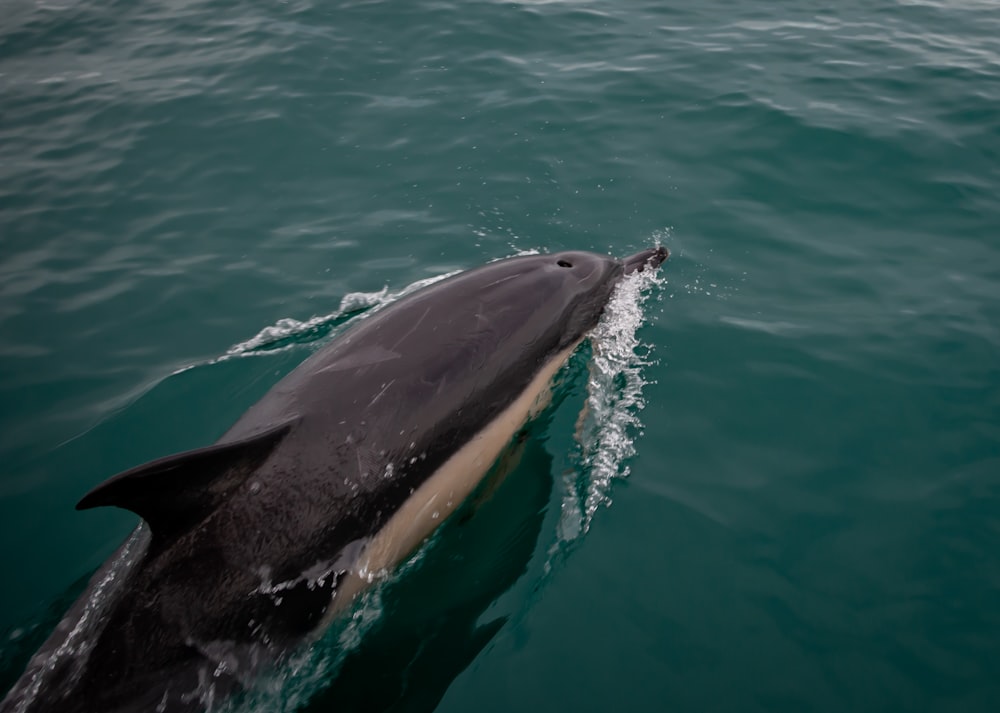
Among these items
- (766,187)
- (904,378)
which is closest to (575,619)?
(904,378)

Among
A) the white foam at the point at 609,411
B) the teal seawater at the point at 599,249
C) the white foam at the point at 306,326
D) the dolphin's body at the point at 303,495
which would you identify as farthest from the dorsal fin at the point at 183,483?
the white foam at the point at 306,326

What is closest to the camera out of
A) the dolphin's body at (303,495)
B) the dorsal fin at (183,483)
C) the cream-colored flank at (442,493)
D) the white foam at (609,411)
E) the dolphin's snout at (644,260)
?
the dorsal fin at (183,483)

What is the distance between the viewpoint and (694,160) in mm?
10195

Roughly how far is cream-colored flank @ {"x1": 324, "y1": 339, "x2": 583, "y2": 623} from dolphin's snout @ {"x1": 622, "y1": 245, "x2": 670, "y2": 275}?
1180 mm

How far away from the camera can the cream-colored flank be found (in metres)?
5.05

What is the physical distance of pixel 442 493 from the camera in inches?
219

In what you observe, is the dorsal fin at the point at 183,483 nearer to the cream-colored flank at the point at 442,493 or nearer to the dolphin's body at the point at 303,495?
the dolphin's body at the point at 303,495

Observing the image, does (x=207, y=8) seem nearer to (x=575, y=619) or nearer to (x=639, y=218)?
(x=639, y=218)

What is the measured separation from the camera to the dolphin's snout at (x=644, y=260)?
7.18 metres

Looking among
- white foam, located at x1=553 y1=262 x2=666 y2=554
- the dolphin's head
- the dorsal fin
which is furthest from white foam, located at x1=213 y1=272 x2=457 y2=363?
the dorsal fin

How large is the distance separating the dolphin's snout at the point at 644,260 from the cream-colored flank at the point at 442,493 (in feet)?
3.87

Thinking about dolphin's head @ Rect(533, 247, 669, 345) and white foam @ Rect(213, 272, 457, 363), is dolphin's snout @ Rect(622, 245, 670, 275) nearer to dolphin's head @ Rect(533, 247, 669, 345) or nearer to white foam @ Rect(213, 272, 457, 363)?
dolphin's head @ Rect(533, 247, 669, 345)

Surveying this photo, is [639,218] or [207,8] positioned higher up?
[207,8]

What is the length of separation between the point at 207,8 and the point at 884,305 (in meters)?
14.2
